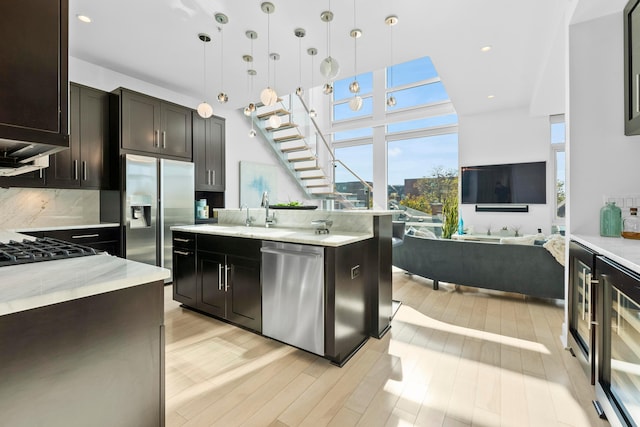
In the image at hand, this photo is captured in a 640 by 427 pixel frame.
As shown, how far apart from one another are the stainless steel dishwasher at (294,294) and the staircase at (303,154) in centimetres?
377

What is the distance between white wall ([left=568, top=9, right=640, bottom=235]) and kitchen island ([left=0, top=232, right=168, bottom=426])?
2952 mm

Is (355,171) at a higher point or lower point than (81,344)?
higher

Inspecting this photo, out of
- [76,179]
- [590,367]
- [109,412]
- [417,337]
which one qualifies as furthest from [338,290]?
[76,179]

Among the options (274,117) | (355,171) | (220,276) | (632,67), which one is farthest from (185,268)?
(355,171)

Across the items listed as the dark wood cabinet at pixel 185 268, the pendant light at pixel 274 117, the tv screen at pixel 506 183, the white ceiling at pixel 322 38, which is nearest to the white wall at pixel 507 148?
the tv screen at pixel 506 183

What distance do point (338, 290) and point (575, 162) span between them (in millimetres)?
2109

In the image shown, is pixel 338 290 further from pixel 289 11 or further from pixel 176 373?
pixel 289 11

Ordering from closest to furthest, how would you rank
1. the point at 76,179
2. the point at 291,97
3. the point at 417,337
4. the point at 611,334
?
the point at 611,334
the point at 417,337
the point at 76,179
the point at 291,97

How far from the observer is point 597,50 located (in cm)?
228

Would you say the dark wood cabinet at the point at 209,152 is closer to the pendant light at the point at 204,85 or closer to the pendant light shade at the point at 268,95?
the pendant light at the point at 204,85

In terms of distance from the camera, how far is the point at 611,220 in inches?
83.4

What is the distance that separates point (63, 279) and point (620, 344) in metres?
2.41

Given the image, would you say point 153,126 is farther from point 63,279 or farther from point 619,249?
point 619,249

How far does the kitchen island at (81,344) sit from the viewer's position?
0.84m
